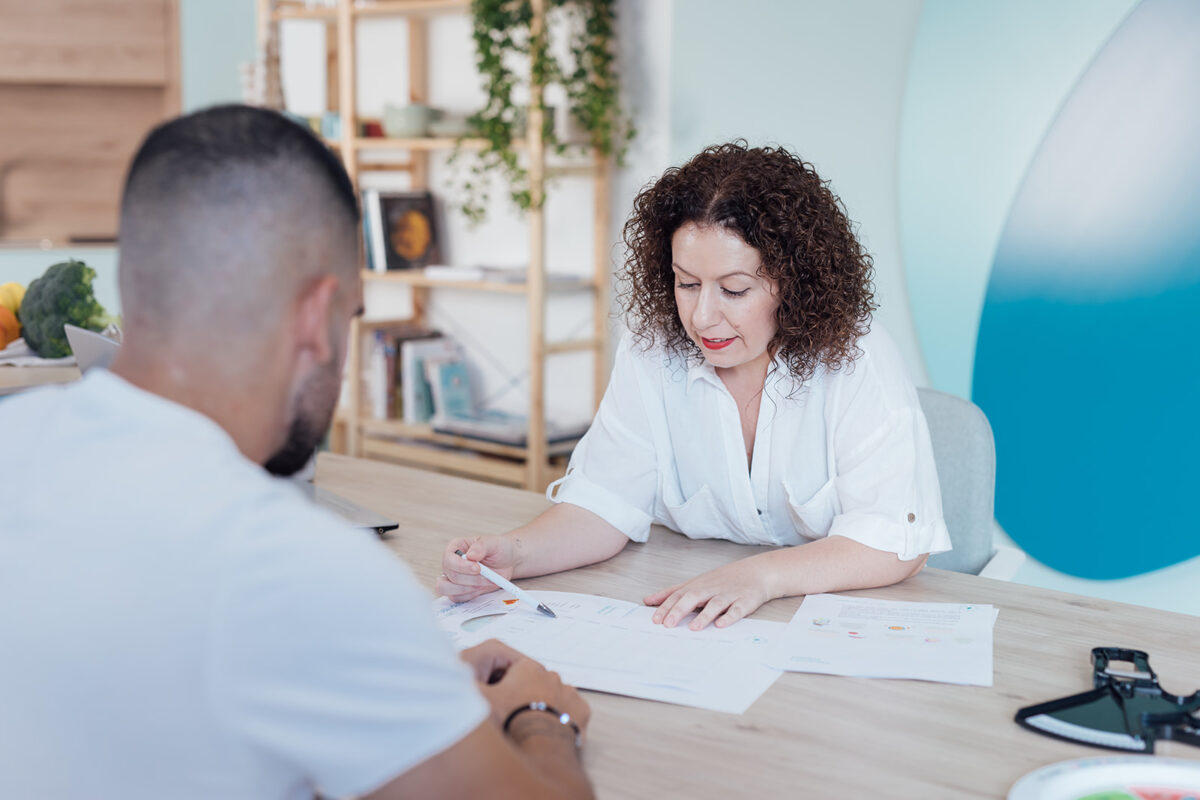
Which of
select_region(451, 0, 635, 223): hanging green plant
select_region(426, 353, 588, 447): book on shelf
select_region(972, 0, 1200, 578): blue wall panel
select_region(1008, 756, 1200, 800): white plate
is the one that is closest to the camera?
select_region(1008, 756, 1200, 800): white plate

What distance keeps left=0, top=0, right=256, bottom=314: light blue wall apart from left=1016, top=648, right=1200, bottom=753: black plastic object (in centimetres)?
405

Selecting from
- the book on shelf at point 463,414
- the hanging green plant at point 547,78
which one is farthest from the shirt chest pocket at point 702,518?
the book on shelf at point 463,414

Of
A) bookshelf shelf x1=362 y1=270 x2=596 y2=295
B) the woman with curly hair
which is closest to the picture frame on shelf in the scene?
bookshelf shelf x1=362 y1=270 x2=596 y2=295

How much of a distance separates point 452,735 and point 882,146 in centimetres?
258

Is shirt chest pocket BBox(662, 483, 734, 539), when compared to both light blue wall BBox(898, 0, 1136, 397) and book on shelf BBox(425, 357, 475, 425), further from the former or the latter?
book on shelf BBox(425, 357, 475, 425)

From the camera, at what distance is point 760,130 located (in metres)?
3.22

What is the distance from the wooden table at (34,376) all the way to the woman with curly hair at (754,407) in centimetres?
92

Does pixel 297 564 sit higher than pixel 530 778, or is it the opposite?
pixel 297 564

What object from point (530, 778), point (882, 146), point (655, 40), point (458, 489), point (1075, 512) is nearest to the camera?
point (530, 778)

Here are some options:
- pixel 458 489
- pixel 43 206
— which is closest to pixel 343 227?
pixel 458 489

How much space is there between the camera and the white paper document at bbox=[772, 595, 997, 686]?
3.96 ft

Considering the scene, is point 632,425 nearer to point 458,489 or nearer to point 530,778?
point 458,489

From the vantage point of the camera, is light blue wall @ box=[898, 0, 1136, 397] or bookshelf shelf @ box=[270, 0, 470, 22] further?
bookshelf shelf @ box=[270, 0, 470, 22]

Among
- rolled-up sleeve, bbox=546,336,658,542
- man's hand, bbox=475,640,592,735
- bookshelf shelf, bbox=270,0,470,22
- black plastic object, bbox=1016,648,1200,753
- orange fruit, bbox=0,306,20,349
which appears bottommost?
black plastic object, bbox=1016,648,1200,753
